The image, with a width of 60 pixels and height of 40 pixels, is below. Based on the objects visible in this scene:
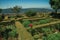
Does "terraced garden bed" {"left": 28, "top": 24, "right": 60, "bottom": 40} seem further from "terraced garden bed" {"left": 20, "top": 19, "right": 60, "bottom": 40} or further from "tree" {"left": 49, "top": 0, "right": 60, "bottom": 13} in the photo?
"tree" {"left": 49, "top": 0, "right": 60, "bottom": 13}

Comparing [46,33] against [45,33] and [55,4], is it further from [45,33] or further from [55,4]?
[55,4]

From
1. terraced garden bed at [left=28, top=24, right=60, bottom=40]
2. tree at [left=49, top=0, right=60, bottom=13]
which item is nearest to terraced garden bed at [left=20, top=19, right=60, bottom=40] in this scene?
terraced garden bed at [left=28, top=24, right=60, bottom=40]

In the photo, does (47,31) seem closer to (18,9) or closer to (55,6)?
(55,6)

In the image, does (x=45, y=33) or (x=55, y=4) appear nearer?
(x=45, y=33)

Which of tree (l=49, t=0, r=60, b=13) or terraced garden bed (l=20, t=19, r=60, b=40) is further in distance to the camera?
tree (l=49, t=0, r=60, b=13)

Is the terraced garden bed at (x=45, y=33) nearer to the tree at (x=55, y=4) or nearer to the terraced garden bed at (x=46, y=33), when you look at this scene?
the terraced garden bed at (x=46, y=33)

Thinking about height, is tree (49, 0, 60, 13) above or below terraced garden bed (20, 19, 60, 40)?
below

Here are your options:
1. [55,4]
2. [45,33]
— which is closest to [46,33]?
[45,33]

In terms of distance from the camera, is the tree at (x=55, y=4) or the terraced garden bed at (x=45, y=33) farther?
the tree at (x=55, y=4)

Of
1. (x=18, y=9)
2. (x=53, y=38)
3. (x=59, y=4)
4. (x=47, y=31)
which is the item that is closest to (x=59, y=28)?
(x=47, y=31)

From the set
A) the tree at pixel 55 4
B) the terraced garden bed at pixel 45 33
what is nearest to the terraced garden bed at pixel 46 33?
the terraced garden bed at pixel 45 33

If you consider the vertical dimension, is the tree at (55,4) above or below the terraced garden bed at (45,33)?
below
